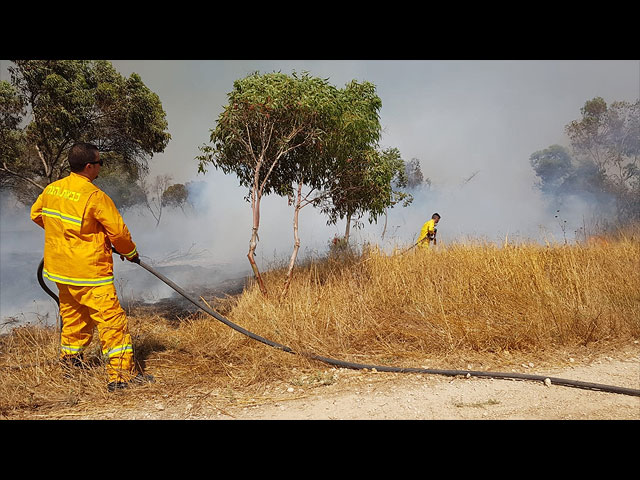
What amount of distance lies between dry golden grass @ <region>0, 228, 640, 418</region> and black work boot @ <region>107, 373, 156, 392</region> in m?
0.08

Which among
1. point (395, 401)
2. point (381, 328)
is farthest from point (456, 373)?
point (381, 328)

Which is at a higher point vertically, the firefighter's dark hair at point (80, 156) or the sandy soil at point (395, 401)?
the firefighter's dark hair at point (80, 156)

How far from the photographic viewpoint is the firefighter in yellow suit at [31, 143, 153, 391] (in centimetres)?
346

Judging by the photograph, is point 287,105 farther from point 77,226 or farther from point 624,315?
point 624,315

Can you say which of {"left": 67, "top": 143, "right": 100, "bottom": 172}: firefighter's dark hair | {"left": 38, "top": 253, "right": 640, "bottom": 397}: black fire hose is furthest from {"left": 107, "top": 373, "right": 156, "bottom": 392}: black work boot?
{"left": 67, "top": 143, "right": 100, "bottom": 172}: firefighter's dark hair

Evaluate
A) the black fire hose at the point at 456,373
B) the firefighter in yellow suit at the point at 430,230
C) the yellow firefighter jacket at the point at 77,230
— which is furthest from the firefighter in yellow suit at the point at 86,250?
the firefighter in yellow suit at the point at 430,230

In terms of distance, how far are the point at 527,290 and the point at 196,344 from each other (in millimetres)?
4420

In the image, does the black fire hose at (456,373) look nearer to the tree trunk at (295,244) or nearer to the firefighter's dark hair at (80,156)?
the firefighter's dark hair at (80,156)

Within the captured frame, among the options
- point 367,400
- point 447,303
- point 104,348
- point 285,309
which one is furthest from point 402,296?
point 104,348

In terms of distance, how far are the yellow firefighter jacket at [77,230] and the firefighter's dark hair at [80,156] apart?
0.40ft

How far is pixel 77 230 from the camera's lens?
345cm

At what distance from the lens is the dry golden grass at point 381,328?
388 centimetres

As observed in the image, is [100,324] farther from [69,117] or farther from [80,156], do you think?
[69,117]

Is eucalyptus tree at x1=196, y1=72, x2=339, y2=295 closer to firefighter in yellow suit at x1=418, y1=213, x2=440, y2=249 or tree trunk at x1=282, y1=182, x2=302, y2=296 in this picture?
tree trunk at x1=282, y1=182, x2=302, y2=296
